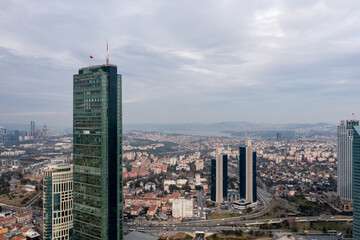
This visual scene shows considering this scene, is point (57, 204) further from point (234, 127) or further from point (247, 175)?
point (234, 127)

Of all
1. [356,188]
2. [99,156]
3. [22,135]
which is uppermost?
[99,156]

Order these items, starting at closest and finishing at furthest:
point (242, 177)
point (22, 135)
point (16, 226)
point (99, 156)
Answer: point (99, 156)
point (16, 226)
point (242, 177)
point (22, 135)

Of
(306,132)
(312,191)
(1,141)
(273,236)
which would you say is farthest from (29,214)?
(306,132)

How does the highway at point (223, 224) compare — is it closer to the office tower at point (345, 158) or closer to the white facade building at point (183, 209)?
the white facade building at point (183, 209)

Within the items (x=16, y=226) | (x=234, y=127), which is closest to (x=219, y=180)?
(x=16, y=226)

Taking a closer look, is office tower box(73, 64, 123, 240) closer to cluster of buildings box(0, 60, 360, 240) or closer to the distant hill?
cluster of buildings box(0, 60, 360, 240)

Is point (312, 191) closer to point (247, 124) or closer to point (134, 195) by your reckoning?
point (134, 195)
